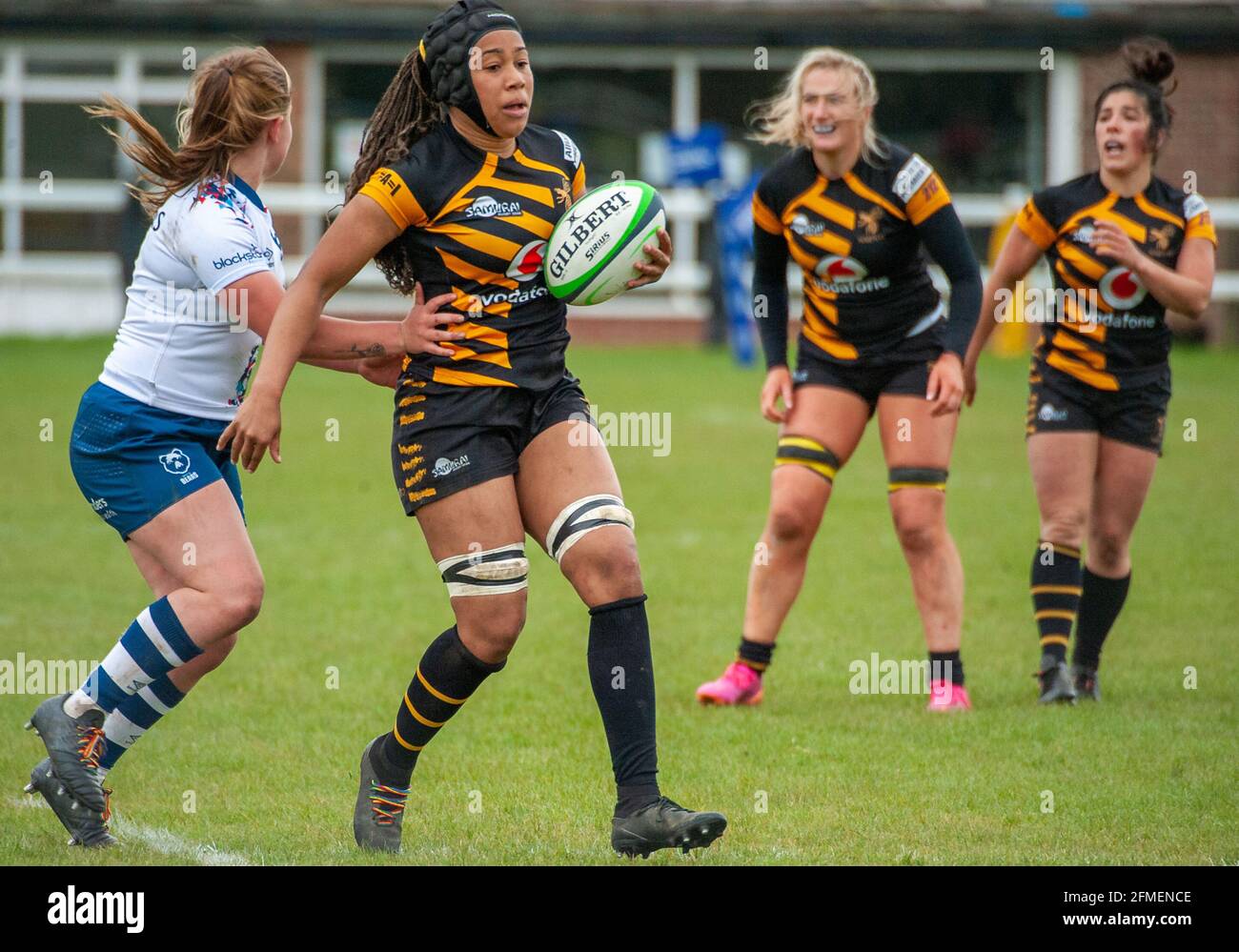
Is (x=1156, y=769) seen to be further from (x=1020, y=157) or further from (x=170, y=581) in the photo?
(x=1020, y=157)

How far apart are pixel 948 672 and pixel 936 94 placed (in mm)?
20099

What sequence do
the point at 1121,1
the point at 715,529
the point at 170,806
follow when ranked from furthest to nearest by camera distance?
the point at 1121,1, the point at 715,529, the point at 170,806

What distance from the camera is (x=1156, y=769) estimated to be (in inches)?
223

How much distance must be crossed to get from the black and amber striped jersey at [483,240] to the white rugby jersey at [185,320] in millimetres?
462

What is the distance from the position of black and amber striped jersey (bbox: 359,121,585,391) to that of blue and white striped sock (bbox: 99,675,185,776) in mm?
1240

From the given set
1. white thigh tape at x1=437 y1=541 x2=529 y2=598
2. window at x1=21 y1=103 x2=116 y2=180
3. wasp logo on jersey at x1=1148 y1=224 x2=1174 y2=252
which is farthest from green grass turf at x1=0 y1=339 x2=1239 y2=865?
window at x1=21 y1=103 x2=116 y2=180

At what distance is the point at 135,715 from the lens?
4996 millimetres

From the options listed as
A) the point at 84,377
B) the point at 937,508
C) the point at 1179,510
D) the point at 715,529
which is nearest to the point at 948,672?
the point at 937,508

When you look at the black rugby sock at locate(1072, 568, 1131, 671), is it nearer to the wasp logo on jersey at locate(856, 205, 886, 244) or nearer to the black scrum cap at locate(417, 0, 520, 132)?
the wasp logo on jersey at locate(856, 205, 886, 244)

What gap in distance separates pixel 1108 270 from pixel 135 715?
405 cm

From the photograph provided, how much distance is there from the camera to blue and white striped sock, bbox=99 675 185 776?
498cm

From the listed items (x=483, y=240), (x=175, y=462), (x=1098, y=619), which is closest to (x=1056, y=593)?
(x=1098, y=619)
